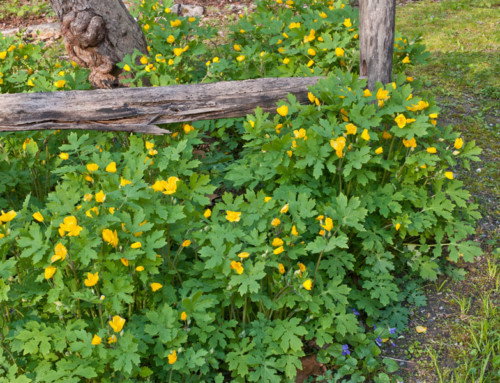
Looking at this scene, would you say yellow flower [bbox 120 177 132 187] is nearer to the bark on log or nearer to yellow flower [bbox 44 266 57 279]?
yellow flower [bbox 44 266 57 279]

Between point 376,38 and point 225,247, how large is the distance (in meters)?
2.05

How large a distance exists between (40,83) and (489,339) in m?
3.49

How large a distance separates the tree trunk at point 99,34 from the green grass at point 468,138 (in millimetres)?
2703

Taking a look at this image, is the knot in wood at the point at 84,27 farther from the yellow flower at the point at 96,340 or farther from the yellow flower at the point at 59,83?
the yellow flower at the point at 96,340

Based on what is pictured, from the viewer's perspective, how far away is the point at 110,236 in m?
2.07

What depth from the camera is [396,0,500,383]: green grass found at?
8.87ft

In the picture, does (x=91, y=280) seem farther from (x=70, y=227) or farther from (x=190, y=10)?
(x=190, y=10)

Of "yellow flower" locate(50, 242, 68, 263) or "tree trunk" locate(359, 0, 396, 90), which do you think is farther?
"tree trunk" locate(359, 0, 396, 90)

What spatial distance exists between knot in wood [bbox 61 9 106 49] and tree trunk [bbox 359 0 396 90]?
87.6 inches

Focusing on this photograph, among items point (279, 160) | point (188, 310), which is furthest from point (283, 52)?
point (188, 310)

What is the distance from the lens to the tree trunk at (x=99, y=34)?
403 centimetres

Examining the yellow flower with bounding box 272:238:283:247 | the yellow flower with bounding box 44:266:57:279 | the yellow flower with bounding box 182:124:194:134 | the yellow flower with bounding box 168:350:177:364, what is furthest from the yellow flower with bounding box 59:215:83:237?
the yellow flower with bounding box 182:124:194:134

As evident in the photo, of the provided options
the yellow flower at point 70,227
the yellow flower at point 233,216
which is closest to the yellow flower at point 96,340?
the yellow flower at point 70,227

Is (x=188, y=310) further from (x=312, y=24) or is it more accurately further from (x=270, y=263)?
(x=312, y=24)
